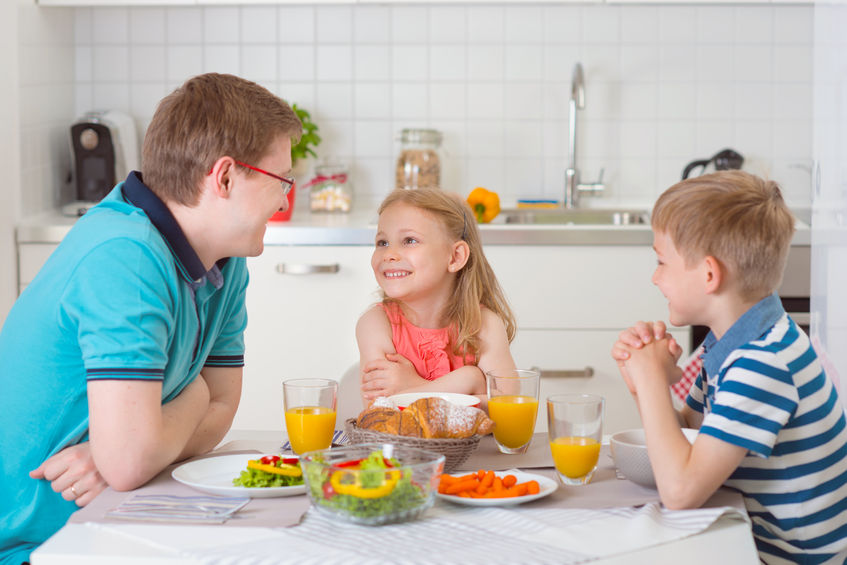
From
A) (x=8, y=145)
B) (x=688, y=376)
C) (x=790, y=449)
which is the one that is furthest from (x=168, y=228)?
(x=8, y=145)

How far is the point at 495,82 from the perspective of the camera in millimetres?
3354

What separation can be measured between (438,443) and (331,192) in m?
2.09

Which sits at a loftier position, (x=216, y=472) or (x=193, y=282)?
(x=193, y=282)

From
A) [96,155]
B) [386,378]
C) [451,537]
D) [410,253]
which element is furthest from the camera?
[96,155]

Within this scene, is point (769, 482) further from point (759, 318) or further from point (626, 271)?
point (626, 271)

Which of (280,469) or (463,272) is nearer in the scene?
(280,469)

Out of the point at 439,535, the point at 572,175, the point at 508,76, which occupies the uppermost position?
the point at 508,76

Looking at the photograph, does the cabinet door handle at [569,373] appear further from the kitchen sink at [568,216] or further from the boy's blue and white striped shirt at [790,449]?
the boy's blue and white striped shirt at [790,449]

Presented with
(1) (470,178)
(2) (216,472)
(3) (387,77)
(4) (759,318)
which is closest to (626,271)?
(1) (470,178)

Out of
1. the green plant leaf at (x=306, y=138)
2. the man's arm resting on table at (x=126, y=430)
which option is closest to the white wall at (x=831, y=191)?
the man's arm resting on table at (x=126, y=430)

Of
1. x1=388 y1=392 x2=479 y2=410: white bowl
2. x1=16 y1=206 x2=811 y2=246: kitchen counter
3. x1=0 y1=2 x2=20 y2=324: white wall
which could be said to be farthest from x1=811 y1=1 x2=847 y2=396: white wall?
x1=0 y1=2 x2=20 y2=324: white wall

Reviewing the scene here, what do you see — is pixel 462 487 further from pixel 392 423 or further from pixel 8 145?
pixel 8 145

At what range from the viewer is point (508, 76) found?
11.0ft

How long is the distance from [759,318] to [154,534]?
0.78 m
